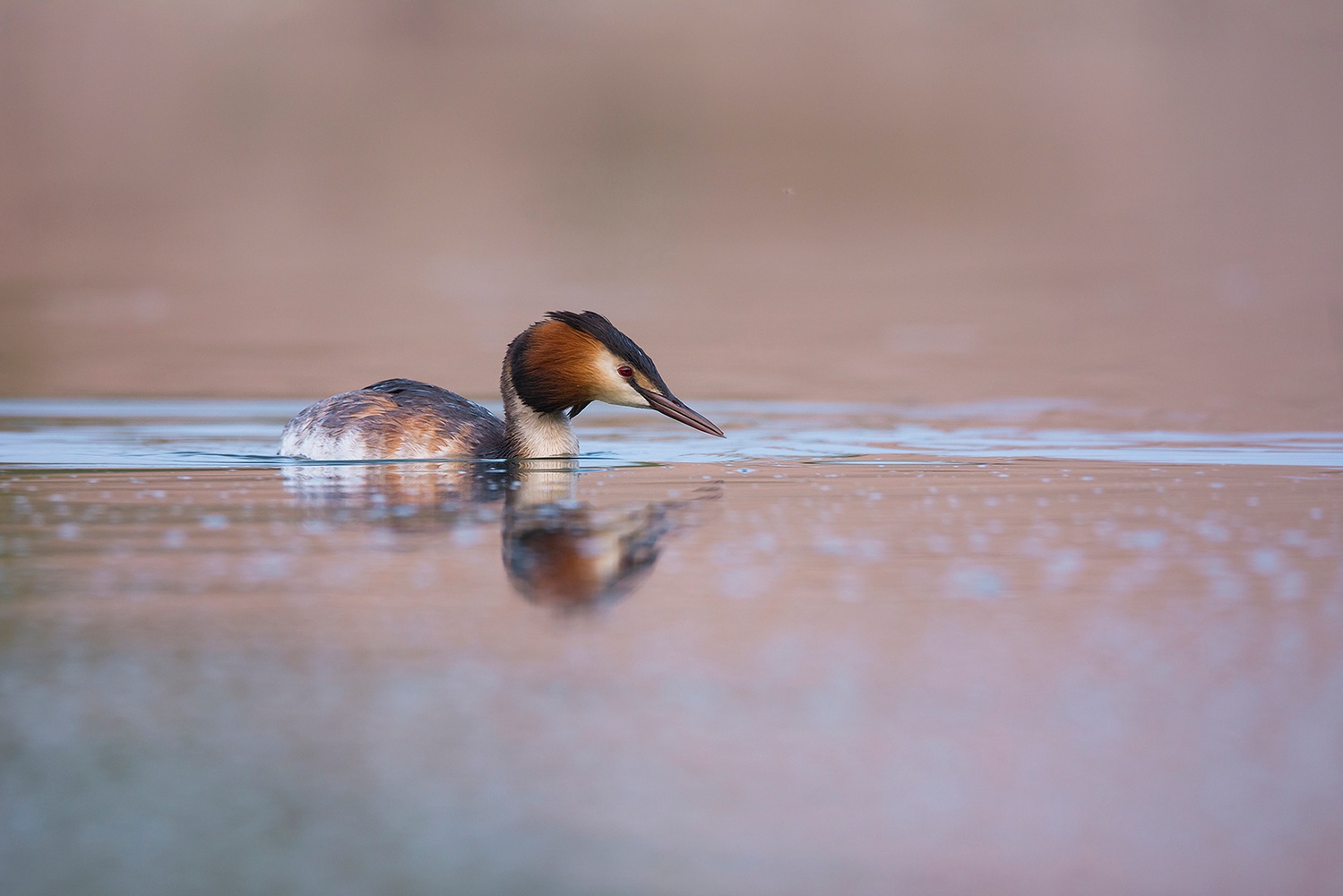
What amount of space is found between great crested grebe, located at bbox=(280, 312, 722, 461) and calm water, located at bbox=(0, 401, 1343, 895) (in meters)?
1.25

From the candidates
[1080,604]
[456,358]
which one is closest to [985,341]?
[456,358]

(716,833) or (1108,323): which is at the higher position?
(1108,323)

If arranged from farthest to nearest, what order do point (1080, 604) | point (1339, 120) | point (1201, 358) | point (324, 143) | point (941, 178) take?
point (324, 143) → point (1339, 120) → point (941, 178) → point (1201, 358) → point (1080, 604)

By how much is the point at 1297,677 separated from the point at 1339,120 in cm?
4211

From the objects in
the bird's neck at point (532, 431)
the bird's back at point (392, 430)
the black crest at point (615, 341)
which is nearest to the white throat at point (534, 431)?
the bird's neck at point (532, 431)

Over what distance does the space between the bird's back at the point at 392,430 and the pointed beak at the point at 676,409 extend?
41.4 inches

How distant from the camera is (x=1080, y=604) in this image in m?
6.54

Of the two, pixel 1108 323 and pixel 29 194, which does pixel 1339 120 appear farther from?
pixel 29 194

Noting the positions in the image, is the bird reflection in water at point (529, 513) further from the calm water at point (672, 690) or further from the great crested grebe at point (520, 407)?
the great crested grebe at point (520, 407)

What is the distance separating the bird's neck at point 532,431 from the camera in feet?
35.2

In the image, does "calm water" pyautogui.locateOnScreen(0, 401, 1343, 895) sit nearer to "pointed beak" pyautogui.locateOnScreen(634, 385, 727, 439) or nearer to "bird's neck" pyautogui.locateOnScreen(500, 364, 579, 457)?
"pointed beak" pyautogui.locateOnScreen(634, 385, 727, 439)

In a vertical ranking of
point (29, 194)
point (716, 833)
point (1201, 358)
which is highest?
point (29, 194)

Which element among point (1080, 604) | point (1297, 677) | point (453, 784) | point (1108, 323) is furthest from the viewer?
point (1108, 323)

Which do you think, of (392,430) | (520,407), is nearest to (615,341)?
(520,407)
